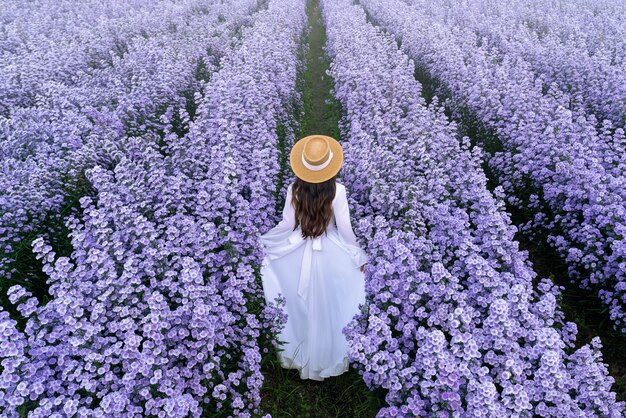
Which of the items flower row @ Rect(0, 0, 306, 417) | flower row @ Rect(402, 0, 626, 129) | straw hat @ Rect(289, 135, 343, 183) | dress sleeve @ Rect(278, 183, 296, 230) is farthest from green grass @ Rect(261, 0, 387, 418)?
flower row @ Rect(402, 0, 626, 129)

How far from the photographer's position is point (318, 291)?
14.3 feet

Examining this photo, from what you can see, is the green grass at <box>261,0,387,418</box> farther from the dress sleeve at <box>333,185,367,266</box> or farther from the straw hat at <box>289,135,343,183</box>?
the straw hat at <box>289,135,343,183</box>

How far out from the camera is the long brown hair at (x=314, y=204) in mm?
4277

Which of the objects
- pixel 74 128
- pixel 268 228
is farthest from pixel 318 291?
pixel 74 128

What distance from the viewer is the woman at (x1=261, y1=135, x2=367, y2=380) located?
4.29 metres

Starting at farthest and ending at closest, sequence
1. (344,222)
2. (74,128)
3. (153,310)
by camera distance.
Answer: (74,128) → (344,222) → (153,310)

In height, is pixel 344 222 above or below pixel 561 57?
below

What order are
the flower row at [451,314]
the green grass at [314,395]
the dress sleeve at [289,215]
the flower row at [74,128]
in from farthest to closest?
the flower row at [74,128] < the dress sleeve at [289,215] < the green grass at [314,395] < the flower row at [451,314]

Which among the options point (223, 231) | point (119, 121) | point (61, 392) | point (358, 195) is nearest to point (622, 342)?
point (358, 195)

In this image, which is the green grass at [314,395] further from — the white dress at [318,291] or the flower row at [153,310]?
the flower row at [153,310]

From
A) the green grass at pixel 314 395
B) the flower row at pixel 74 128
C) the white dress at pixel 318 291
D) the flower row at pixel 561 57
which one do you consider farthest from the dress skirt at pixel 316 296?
the flower row at pixel 561 57

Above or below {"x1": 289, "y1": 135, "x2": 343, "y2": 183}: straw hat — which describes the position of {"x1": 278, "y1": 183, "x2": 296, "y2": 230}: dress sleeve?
below

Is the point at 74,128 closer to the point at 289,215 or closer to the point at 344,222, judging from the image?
the point at 289,215

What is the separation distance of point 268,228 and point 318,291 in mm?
1072
